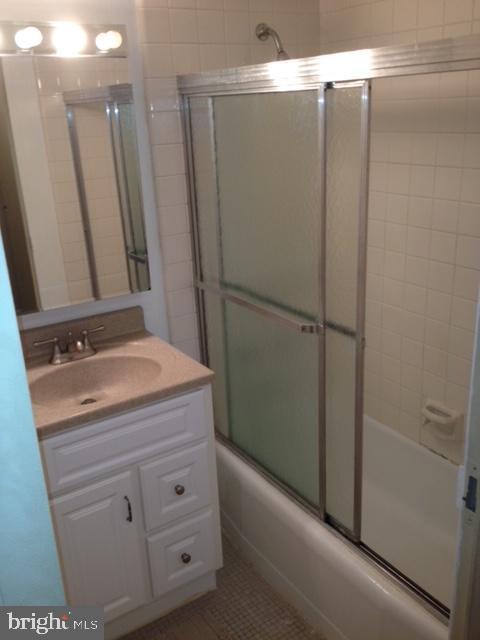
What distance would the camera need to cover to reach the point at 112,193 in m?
2.02

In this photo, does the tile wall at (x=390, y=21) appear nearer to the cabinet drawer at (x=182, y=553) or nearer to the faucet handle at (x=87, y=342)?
the faucet handle at (x=87, y=342)

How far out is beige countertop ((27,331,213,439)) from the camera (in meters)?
1.74

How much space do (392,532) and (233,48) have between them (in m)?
1.94

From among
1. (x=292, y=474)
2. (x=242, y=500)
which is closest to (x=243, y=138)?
(x=292, y=474)

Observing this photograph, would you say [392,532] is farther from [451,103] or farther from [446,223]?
[451,103]

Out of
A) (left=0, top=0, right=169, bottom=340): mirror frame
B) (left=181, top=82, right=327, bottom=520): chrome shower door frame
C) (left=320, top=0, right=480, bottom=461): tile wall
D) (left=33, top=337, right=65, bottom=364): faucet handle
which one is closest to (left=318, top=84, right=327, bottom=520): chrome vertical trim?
(left=181, top=82, right=327, bottom=520): chrome shower door frame

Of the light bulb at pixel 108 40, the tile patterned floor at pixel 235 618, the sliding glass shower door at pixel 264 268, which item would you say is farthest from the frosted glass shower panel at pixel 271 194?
the tile patterned floor at pixel 235 618

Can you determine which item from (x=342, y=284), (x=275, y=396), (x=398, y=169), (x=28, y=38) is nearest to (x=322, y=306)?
(x=342, y=284)

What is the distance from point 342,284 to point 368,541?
3.57ft

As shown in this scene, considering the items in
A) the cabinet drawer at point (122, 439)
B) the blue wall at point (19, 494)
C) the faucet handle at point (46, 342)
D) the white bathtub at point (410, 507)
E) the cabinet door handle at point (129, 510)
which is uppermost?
the blue wall at point (19, 494)

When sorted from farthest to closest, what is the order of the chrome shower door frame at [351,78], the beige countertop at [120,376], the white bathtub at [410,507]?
the white bathtub at [410,507] < the beige countertop at [120,376] < the chrome shower door frame at [351,78]

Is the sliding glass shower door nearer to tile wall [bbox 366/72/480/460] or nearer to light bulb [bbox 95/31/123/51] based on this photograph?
light bulb [bbox 95/31/123/51]

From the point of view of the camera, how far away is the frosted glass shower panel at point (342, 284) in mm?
1462

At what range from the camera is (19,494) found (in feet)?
1.86
